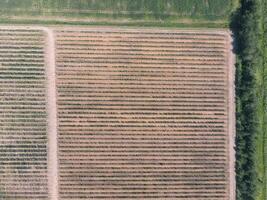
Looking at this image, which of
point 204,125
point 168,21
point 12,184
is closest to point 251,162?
point 204,125

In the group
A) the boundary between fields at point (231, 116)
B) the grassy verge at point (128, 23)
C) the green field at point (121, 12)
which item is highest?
the green field at point (121, 12)

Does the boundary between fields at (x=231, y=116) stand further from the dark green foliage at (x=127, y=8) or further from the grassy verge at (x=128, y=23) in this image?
the dark green foliage at (x=127, y=8)

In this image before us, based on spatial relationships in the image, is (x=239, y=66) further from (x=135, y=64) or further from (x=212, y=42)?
(x=135, y=64)

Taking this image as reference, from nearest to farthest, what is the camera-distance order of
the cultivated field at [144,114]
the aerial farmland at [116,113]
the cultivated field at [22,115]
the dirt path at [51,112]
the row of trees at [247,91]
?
the cultivated field at [22,115], the aerial farmland at [116,113], the dirt path at [51,112], the cultivated field at [144,114], the row of trees at [247,91]

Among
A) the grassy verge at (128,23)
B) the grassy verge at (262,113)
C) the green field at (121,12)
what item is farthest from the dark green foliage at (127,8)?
the grassy verge at (262,113)

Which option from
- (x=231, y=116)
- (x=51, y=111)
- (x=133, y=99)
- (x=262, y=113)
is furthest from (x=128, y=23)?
(x=262, y=113)
